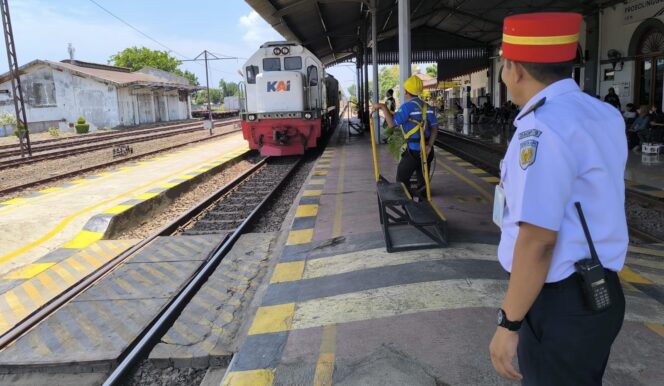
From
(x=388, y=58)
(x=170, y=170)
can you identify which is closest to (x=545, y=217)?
(x=170, y=170)

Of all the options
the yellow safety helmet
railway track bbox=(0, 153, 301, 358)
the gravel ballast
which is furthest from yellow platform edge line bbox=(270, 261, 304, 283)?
the gravel ballast

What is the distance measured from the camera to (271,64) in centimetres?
1532

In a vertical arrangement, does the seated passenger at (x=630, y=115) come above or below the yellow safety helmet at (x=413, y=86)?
below

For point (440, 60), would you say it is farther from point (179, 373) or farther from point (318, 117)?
point (179, 373)

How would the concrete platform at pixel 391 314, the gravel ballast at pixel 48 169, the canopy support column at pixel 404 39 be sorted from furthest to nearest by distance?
the gravel ballast at pixel 48 169 → the canopy support column at pixel 404 39 → the concrete platform at pixel 391 314

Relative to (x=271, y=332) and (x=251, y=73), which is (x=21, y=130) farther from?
(x=271, y=332)

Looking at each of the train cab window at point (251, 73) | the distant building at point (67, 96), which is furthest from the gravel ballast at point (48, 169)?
the distant building at point (67, 96)

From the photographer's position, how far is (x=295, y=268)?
16.2 feet

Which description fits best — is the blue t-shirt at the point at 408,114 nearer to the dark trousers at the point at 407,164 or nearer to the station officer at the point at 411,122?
the station officer at the point at 411,122

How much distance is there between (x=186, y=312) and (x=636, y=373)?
344 centimetres

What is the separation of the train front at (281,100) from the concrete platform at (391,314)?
850cm

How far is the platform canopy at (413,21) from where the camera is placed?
1573cm

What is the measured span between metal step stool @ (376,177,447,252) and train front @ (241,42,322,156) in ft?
30.2

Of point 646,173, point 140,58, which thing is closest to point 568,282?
point 646,173
